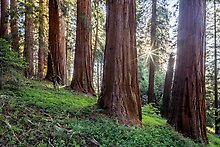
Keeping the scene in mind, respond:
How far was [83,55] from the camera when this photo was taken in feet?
31.8

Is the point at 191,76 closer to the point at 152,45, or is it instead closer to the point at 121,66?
the point at 121,66

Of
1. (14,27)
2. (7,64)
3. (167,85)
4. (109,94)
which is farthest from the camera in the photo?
(167,85)

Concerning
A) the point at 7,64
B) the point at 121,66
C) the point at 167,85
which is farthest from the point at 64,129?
the point at 167,85

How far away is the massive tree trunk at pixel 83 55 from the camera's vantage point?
9.59m

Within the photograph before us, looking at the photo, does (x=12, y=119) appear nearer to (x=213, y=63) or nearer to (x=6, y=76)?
(x=6, y=76)

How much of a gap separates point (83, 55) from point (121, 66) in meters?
4.32

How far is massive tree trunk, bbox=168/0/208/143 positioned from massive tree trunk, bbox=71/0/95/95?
3.75 metres

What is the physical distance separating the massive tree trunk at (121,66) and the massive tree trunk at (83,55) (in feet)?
12.8

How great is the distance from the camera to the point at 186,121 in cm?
683

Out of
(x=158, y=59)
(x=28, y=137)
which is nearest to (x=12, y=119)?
(x=28, y=137)

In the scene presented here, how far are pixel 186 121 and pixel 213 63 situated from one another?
12263 millimetres

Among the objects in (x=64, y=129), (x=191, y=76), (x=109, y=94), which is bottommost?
(x=64, y=129)

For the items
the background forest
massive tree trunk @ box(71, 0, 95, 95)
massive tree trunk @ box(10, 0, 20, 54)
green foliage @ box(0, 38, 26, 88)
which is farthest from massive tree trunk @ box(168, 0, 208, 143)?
massive tree trunk @ box(10, 0, 20, 54)

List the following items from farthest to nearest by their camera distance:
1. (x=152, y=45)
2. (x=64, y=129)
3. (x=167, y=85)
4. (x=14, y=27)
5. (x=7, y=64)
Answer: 1. (x=152, y=45)
2. (x=167, y=85)
3. (x=14, y=27)
4. (x=7, y=64)
5. (x=64, y=129)
